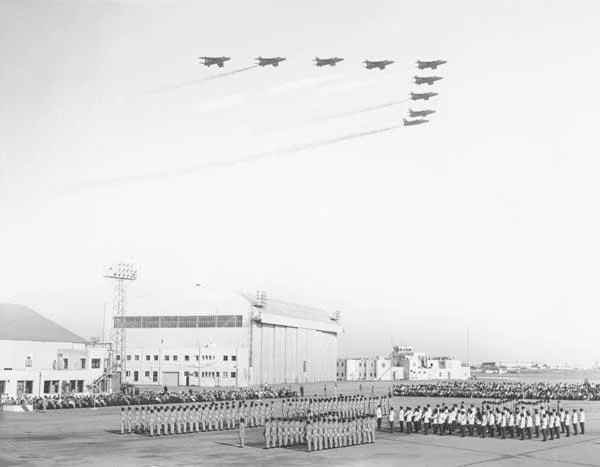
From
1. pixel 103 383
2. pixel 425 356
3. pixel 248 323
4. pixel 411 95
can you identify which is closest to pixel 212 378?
pixel 248 323

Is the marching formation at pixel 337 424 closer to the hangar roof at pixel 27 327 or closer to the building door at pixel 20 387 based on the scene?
the building door at pixel 20 387

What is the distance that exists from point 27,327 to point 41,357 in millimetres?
3991

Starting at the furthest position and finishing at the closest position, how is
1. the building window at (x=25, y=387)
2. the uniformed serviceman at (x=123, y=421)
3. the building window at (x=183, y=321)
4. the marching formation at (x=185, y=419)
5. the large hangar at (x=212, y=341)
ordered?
the building window at (x=183, y=321)
the large hangar at (x=212, y=341)
the building window at (x=25, y=387)
the uniformed serviceman at (x=123, y=421)
the marching formation at (x=185, y=419)

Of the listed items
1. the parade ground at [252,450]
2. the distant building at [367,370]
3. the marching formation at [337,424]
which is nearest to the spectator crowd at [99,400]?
the parade ground at [252,450]

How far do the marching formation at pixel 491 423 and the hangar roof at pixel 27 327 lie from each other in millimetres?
38124

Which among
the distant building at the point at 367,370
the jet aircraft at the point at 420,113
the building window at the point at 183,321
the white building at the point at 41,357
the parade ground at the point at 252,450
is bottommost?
the distant building at the point at 367,370

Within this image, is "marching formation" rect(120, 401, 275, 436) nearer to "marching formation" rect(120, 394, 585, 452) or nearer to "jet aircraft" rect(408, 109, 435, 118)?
"marching formation" rect(120, 394, 585, 452)

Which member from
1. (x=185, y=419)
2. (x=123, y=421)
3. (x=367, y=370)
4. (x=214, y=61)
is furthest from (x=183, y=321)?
(x=367, y=370)

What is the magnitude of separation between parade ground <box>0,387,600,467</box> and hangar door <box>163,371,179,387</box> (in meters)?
51.4

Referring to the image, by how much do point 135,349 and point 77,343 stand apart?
23.4m

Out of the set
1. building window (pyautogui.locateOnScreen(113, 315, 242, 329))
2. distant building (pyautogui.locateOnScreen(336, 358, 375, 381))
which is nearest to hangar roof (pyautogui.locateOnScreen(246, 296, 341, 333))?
building window (pyautogui.locateOnScreen(113, 315, 242, 329))

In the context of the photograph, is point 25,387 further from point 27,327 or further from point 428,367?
point 428,367

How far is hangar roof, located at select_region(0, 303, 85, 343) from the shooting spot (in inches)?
2434

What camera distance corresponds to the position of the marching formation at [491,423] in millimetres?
32188
